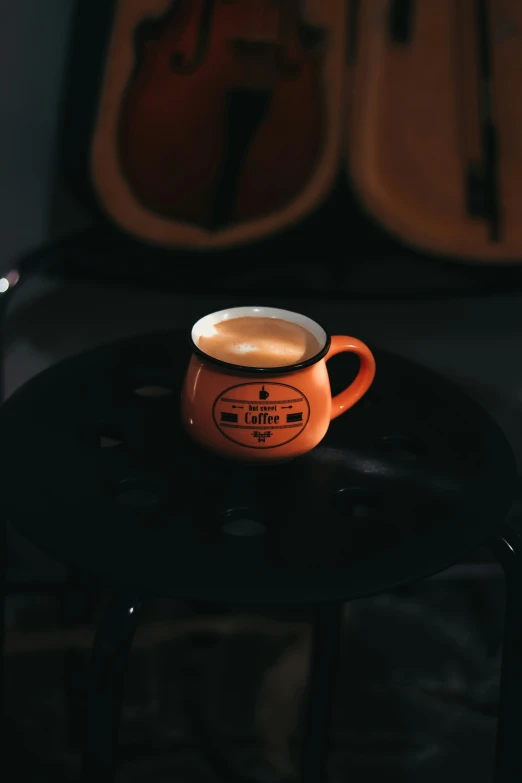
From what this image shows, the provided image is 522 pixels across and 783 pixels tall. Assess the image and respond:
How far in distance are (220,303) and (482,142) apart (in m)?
0.37

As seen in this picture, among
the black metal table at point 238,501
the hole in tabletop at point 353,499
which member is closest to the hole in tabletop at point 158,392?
the black metal table at point 238,501

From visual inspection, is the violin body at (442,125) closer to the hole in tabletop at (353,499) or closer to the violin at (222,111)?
the violin at (222,111)

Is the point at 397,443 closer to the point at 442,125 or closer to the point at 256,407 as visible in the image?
the point at 256,407

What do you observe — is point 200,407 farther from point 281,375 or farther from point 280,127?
point 280,127

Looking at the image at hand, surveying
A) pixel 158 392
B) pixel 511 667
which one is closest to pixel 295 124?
pixel 158 392

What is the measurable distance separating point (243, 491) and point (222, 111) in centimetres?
48

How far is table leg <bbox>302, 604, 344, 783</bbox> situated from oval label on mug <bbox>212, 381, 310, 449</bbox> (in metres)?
0.29

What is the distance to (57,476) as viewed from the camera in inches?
25.9

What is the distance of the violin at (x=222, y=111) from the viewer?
0.91 m

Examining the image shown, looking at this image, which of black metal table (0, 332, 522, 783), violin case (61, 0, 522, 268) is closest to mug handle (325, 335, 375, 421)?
black metal table (0, 332, 522, 783)

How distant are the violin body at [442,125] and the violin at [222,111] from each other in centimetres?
6

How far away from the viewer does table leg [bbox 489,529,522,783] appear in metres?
0.66

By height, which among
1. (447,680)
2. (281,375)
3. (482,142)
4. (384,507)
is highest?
(482,142)

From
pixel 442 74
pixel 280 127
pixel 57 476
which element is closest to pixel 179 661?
pixel 57 476
